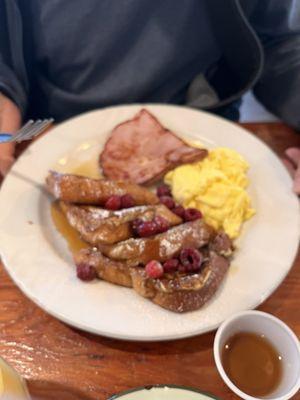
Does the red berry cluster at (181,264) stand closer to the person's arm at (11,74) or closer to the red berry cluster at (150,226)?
the red berry cluster at (150,226)

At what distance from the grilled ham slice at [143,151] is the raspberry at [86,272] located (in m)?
0.35

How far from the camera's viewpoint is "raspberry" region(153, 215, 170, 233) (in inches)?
46.5

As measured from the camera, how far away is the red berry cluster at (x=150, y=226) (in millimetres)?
1181

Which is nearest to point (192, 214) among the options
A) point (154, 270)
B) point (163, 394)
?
point (154, 270)

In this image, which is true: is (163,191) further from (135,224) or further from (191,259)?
(191,259)

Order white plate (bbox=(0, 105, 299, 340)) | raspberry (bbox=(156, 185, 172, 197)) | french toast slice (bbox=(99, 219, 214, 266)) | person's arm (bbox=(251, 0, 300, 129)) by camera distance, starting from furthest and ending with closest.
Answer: person's arm (bbox=(251, 0, 300, 129))
raspberry (bbox=(156, 185, 172, 197))
french toast slice (bbox=(99, 219, 214, 266))
white plate (bbox=(0, 105, 299, 340))

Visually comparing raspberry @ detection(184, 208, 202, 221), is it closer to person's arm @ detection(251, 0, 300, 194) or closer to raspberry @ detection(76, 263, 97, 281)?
raspberry @ detection(76, 263, 97, 281)

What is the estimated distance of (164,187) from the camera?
137cm

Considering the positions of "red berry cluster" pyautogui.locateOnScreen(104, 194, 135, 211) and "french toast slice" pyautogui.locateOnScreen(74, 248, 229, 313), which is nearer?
"french toast slice" pyautogui.locateOnScreen(74, 248, 229, 313)

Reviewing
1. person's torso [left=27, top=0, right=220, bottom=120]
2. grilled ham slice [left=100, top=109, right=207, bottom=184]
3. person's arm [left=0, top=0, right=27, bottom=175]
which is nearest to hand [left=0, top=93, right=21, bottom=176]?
person's arm [left=0, top=0, right=27, bottom=175]

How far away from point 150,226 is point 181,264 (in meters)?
0.14

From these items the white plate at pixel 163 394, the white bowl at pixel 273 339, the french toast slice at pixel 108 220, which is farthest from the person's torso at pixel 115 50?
the white plate at pixel 163 394

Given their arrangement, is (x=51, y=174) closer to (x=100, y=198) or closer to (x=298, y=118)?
(x=100, y=198)

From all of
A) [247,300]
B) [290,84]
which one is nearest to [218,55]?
[290,84]
